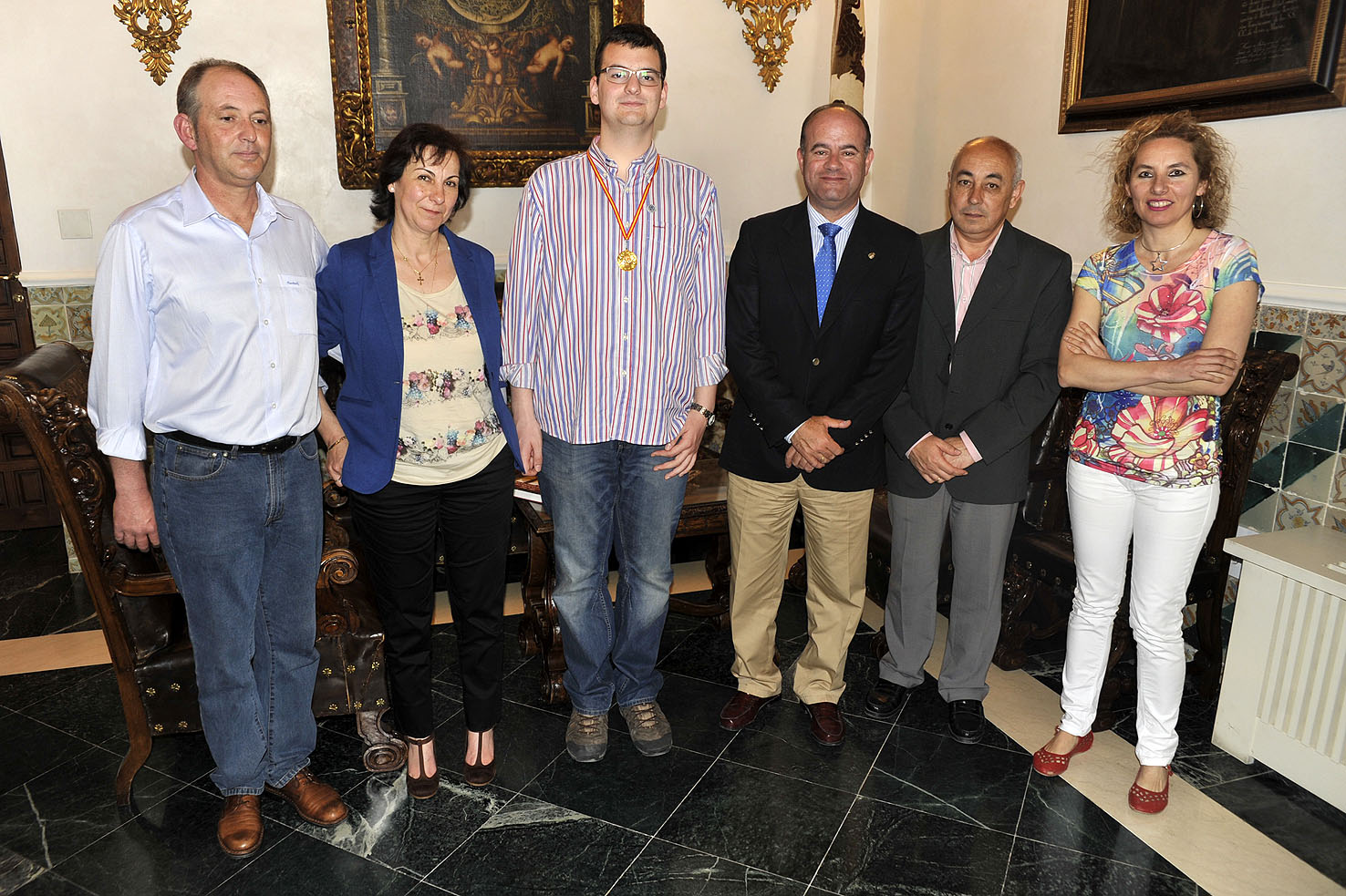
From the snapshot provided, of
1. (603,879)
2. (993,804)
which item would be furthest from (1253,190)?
(603,879)

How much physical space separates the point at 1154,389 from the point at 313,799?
8.03ft

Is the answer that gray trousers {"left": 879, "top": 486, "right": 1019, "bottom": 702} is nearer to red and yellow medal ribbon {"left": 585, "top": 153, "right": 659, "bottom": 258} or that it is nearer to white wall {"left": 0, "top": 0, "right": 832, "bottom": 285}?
red and yellow medal ribbon {"left": 585, "top": 153, "right": 659, "bottom": 258}

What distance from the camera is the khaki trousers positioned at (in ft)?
8.75

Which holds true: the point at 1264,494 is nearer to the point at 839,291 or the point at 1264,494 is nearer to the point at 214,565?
the point at 839,291

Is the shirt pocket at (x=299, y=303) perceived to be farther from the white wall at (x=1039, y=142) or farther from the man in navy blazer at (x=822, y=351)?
the white wall at (x=1039, y=142)

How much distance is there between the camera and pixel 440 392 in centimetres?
226

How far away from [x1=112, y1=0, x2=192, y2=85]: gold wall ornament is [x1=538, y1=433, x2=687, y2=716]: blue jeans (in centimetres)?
270

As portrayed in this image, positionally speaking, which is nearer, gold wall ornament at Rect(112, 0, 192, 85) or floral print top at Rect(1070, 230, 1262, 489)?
floral print top at Rect(1070, 230, 1262, 489)

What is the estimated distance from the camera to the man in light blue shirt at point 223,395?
6.49 feet

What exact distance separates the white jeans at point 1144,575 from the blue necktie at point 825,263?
2.72ft

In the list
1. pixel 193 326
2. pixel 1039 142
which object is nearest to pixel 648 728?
pixel 193 326

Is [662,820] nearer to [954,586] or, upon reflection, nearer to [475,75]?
[954,586]

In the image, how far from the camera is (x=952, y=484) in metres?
2.70

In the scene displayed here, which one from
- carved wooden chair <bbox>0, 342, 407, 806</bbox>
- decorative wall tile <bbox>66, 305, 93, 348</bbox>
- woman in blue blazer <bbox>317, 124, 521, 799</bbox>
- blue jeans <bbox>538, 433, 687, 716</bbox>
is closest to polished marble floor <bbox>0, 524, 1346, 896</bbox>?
carved wooden chair <bbox>0, 342, 407, 806</bbox>
